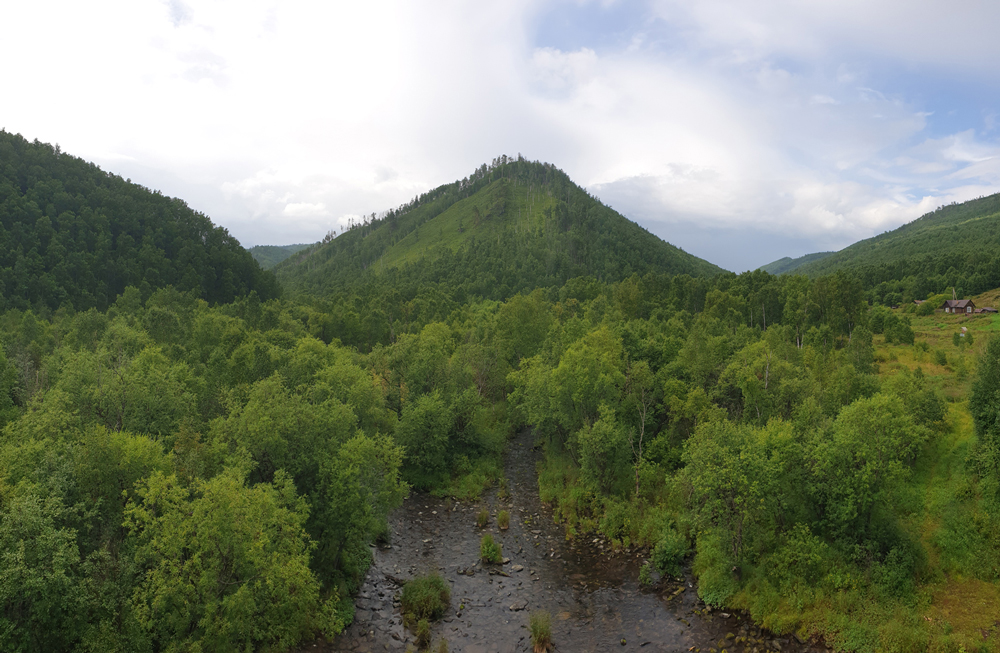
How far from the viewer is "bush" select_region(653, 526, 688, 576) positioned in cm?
3869

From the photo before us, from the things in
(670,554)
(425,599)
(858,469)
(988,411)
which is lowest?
(425,599)

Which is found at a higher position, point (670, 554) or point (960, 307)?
point (960, 307)

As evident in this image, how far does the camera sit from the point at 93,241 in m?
136

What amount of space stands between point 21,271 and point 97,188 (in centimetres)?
5104

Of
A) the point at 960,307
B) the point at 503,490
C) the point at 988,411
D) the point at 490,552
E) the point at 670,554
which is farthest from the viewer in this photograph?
the point at 960,307

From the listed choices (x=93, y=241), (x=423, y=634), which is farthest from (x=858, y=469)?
(x=93, y=241)

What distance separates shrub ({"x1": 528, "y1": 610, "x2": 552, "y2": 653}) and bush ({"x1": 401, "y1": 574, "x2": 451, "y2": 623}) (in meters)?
6.17

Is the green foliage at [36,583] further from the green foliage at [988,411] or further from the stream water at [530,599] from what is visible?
the green foliage at [988,411]

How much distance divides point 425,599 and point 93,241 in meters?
150

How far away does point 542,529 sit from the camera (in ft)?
152

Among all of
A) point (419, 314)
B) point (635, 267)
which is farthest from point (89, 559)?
point (635, 267)

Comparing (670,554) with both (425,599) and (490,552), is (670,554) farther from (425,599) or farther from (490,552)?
(425,599)

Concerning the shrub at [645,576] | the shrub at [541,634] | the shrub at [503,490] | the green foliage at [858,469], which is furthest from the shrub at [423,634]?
the green foliage at [858,469]

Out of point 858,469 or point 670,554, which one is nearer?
point 858,469
